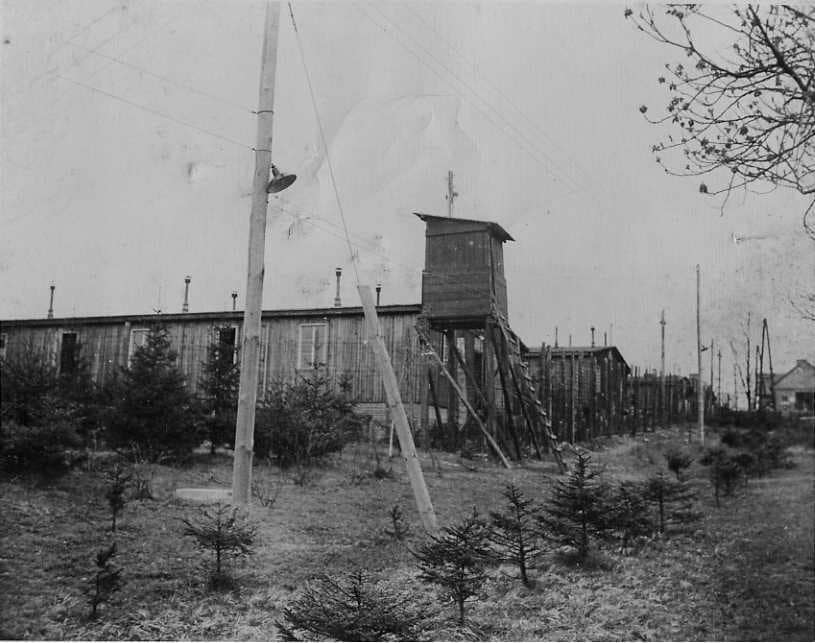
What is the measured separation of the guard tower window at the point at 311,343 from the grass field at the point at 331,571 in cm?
1338

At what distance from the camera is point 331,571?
26.0ft

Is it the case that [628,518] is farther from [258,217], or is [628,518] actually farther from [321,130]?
[321,130]

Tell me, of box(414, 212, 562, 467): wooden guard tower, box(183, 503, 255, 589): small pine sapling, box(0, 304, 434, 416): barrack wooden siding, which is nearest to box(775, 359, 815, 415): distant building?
box(0, 304, 434, 416): barrack wooden siding

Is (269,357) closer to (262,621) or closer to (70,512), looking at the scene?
(70,512)

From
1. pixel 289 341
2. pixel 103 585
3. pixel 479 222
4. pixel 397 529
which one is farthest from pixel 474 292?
pixel 103 585

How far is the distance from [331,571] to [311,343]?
17874mm

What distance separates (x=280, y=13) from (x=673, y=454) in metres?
10.8

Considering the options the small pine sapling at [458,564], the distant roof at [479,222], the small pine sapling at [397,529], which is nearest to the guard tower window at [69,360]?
the small pine sapling at [397,529]

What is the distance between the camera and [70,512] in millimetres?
8695

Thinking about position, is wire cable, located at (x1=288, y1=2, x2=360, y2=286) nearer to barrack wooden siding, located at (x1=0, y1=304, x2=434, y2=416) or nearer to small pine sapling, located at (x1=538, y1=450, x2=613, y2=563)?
small pine sapling, located at (x1=538, y1=450, x2=613, y2=563)

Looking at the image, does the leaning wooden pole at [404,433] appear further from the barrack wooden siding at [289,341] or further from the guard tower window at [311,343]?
the guard tower window at [311,343]

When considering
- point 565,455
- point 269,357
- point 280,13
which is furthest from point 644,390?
point 280,13

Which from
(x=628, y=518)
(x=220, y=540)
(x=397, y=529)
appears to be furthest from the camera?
(x=397, y=529)

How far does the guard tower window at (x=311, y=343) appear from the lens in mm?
25234
